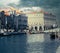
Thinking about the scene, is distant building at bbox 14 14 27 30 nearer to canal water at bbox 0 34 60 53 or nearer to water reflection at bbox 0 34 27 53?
water reflection at bbox 0 34 27 53

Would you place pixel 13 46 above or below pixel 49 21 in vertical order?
below

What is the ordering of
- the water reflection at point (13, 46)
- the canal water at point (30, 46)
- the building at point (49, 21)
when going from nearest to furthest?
1. the canal water at point (30, 46)
2. the water reflection at point (13, 46)
3. the building at point (49, 21)

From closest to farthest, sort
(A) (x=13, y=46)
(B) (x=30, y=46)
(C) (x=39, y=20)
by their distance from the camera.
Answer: (B) (x=30, y=46)
(A) (x=13, y=46)
(C) (x=39, y=20)

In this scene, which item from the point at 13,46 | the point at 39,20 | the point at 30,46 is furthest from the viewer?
the point at 39,20

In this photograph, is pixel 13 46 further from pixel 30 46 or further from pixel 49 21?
pixel 49 21

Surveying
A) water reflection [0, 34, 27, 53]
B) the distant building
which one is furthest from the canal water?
the distant building

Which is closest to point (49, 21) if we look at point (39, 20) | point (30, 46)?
point (39, 20)

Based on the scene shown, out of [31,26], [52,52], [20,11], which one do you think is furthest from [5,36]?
[52,52]

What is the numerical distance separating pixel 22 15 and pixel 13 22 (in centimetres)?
76

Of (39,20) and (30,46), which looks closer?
(30,46)

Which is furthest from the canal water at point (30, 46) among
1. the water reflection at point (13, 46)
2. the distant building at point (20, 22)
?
the distant building at point (20, 22)

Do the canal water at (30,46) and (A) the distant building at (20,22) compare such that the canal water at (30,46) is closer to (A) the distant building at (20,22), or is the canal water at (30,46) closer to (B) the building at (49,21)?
(B) the building at (49,21)

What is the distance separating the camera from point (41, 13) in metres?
13.0

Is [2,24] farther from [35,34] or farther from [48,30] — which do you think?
[48,30]
